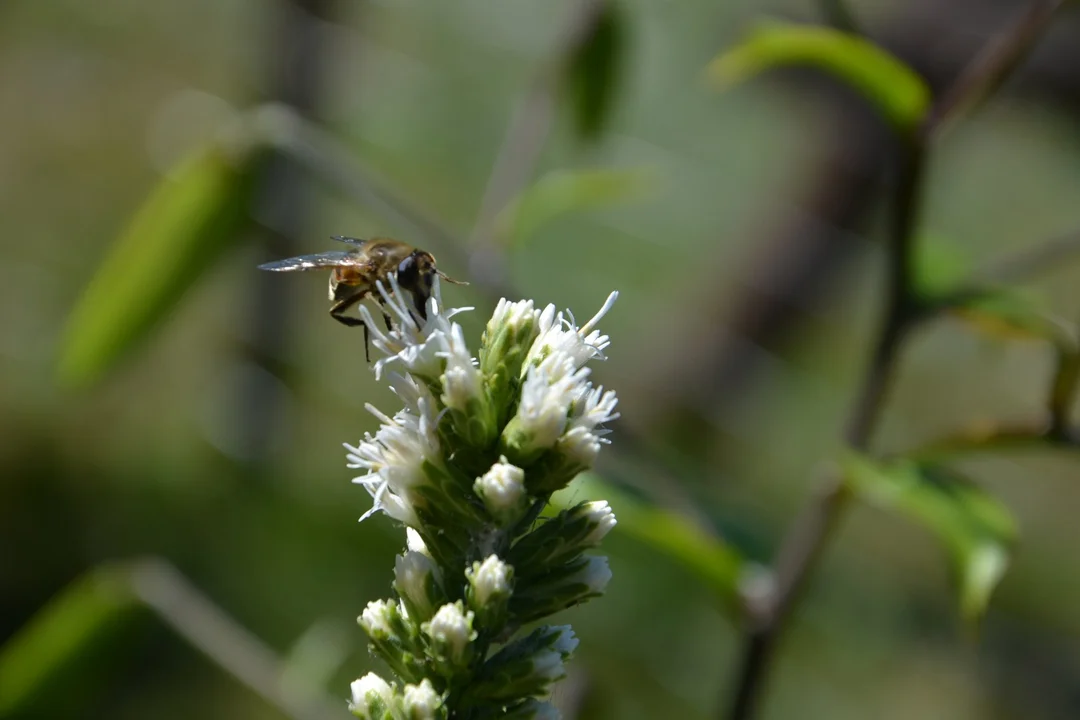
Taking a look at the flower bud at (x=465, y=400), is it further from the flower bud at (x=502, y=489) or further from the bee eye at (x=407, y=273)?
the bee eye at (x=407, y=273)

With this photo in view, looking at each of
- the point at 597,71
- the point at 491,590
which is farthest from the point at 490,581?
the point at 597,71

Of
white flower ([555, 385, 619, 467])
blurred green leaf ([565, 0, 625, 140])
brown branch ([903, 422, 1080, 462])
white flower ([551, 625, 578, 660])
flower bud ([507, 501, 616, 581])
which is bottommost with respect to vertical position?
white flower ([551, 625, 578, 660])

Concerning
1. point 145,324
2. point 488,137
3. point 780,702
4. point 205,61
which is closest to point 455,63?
point 488,137

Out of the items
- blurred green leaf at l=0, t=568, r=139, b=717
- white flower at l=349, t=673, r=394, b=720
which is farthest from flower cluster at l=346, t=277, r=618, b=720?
blurred green leaf at l=0, t=568, r=139, b=717

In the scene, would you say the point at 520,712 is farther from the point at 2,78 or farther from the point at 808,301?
the point at 2,78

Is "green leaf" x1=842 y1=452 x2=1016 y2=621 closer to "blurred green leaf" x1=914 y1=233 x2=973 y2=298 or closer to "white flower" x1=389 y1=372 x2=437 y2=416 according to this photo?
"blurred green leaf" x1=914 y1=233 x2=973 y2=298

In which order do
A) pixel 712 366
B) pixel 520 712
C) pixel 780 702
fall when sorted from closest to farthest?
1. pixel 520 712
2. pixel 712 366
3. pixel 780 702

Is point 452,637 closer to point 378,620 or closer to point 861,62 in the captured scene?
point 378,620
